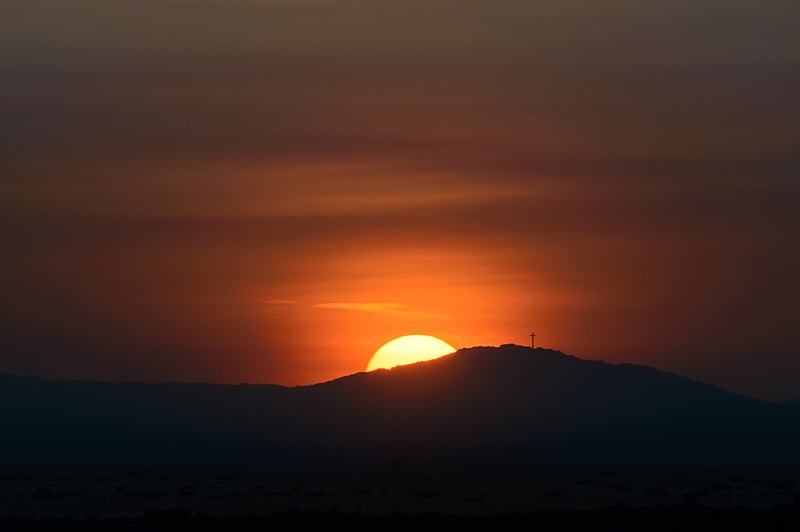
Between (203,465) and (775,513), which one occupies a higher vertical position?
(203,465)

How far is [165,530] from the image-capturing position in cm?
6338

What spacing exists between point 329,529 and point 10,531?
44.1 ft

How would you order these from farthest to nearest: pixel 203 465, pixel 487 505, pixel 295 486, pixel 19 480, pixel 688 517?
pixel 203 465 → pixel 19 480 → pixel 295 486 → pixel 487 505 → pixel 688 517

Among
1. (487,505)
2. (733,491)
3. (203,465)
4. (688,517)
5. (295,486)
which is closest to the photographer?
(688,517)

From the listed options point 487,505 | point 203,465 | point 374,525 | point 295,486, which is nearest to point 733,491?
point 487,505

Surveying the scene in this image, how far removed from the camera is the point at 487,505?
97438 mm

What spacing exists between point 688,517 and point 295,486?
6690 centimetres

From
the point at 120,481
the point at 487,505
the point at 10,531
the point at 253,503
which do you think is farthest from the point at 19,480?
the point at 10,531

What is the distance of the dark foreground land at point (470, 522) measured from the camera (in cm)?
6406

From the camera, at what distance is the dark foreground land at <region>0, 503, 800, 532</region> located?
6406cm

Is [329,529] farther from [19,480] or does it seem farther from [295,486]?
[19,480]

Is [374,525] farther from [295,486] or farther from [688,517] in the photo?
[295,486]

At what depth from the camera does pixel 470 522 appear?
6600 cm

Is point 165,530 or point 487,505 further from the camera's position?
point 487,505
